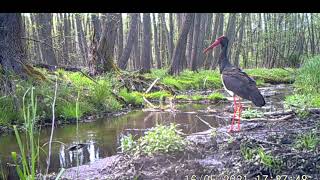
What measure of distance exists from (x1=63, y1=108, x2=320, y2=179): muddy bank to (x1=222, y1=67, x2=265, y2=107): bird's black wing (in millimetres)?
401

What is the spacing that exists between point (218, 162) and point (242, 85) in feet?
4.69

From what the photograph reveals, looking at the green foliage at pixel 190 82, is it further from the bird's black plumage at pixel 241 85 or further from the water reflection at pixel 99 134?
the bird's black plumage at pixel 241 85

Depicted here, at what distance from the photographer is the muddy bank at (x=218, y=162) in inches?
113

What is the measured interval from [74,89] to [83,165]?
3.18 metres

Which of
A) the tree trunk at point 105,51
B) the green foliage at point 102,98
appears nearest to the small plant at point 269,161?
the green foliage at point 102,98

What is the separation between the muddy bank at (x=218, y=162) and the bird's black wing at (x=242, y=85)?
0.40 m

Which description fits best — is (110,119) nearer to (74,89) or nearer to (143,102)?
(74,89)

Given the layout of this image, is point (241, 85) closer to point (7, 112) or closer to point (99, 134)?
point (99, 134)

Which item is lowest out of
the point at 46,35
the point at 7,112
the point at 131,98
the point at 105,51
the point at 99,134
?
the point at 99,134

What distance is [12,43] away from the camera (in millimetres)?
5730

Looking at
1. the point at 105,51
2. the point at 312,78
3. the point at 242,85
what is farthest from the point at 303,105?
the point at 105,51

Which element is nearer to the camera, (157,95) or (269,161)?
(269,161)

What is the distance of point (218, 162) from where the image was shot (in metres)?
3.26
